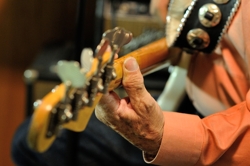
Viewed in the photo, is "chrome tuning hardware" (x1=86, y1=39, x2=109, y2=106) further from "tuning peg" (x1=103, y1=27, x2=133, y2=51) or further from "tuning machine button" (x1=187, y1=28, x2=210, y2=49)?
"tuning machine button" (x1=187, y1=28, x2=210, y2=49)

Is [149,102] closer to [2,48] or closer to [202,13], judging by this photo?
[202,13]

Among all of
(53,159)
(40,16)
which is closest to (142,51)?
(53,159)

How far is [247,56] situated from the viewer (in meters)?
0.60

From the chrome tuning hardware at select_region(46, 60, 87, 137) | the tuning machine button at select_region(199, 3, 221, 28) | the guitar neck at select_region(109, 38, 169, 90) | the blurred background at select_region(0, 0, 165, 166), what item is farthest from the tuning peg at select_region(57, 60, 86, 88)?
the blurred background at select_region(0, 0, 165, 166)

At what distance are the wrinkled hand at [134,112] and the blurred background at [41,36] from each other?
75cm

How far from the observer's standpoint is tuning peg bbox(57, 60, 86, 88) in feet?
1.21

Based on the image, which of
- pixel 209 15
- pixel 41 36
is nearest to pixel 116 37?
pixel 209 15

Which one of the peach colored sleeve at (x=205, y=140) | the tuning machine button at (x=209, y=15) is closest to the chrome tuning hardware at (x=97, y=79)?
the peach colored sleeve at (x=205, y=140)

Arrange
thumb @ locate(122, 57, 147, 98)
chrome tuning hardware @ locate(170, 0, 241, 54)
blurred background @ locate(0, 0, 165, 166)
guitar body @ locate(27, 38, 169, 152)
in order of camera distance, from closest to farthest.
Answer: guitar body @ locate(27, 38, 169, 152), thumb @ locate(122, 57, 147, 98), chrome tuning hardware @ locate(170, 0, 241, 54), blurred background @ locate(0, 0, 165, 166)

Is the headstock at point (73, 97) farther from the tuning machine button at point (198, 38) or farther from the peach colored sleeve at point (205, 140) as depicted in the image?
the tuning machine button at point (198, 38)

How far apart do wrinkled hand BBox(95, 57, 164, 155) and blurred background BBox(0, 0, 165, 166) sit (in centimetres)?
75

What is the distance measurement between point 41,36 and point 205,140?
1.36 m

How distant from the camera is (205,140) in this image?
1.83ft

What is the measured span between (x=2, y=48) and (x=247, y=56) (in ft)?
4.63
